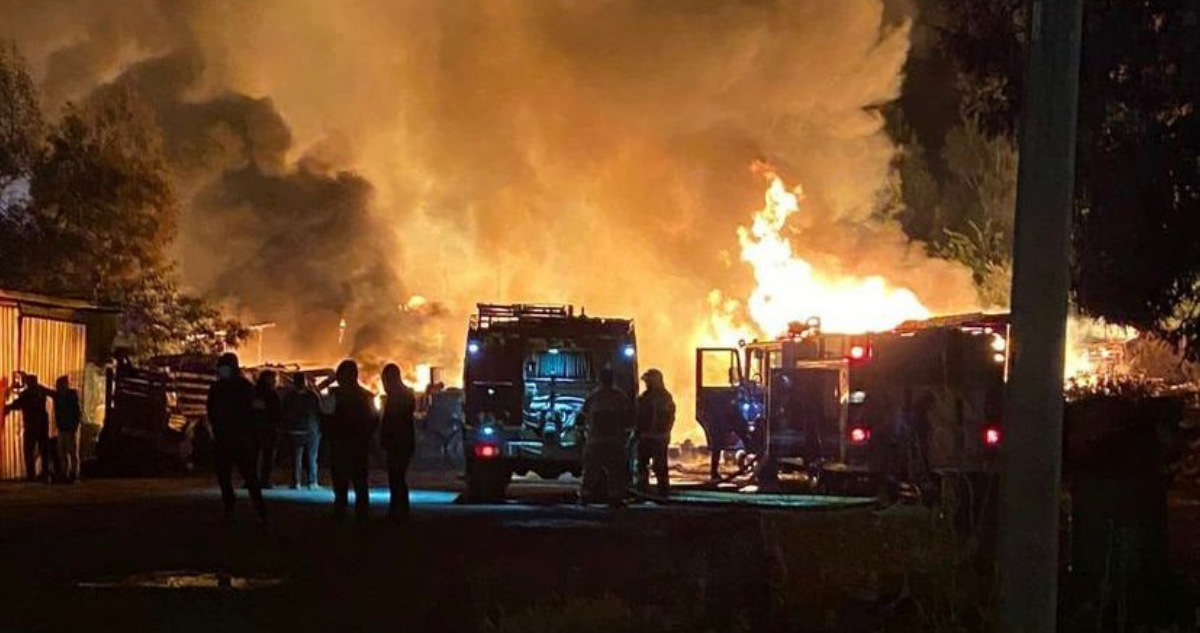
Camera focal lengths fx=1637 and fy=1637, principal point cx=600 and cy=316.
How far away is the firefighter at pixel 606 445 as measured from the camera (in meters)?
19.5

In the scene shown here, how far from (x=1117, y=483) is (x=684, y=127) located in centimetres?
3606

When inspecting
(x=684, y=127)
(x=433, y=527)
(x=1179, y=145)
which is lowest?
(x=433, y=527)

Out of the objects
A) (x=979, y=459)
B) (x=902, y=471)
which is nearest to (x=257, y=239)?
(x=902, y=471)

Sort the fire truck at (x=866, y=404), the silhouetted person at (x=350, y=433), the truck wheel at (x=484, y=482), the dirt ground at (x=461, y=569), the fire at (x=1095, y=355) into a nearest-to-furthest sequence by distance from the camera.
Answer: the dirt ground at (x=461, y=569), the silhouetted person at (x=350, y=433), the fire truck at (x=866, y=404), the truck wheel at (x=484, y=482), the fire at (x=1095, y=355)

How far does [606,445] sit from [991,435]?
463cm

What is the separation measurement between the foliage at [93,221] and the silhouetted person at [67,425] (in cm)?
1138

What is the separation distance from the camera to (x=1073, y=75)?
6.79 m

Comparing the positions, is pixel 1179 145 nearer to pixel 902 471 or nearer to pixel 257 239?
pixel 902 471

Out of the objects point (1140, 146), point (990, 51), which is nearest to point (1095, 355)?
point (990, 51)

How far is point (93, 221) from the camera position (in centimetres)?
3634

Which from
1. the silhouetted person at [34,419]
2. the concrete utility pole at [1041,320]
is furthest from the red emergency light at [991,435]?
the silhouetted person at [34,419]

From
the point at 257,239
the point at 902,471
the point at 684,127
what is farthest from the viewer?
the point at 257,239

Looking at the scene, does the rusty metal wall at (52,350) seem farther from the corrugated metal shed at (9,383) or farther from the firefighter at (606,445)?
the firefighter at (606,445)

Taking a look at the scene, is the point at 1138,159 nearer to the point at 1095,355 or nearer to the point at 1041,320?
the point at 1041,320
